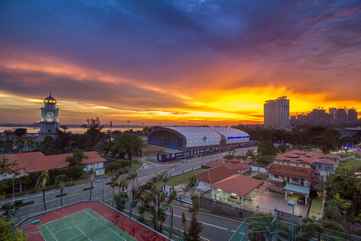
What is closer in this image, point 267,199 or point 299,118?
point 267,199

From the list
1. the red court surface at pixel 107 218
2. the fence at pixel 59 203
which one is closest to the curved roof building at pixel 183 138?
the fence at pixel 59 203

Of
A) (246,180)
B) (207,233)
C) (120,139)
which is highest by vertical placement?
(120,139)

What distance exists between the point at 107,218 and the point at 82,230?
265 centimetres

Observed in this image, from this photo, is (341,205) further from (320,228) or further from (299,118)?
(299,118)

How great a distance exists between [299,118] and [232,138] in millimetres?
129730

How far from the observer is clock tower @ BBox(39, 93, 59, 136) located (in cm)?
6656

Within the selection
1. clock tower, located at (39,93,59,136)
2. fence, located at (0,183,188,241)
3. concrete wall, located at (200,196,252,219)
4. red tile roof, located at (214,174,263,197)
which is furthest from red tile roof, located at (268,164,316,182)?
clock tower, located at (39,93,59,136)

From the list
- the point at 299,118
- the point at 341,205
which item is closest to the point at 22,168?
the point at 341,205

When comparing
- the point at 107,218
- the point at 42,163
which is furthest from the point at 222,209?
the point at 42,163

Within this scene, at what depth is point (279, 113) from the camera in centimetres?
13812

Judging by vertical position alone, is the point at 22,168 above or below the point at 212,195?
above

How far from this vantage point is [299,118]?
7018 inches

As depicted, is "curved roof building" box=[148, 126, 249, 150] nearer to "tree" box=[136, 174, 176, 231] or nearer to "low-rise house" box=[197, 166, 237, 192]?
"low-rise house" box=[197, 166, 237, 192]

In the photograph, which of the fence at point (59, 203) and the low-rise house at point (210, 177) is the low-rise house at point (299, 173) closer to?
the low-rise house at point (210, 177)
